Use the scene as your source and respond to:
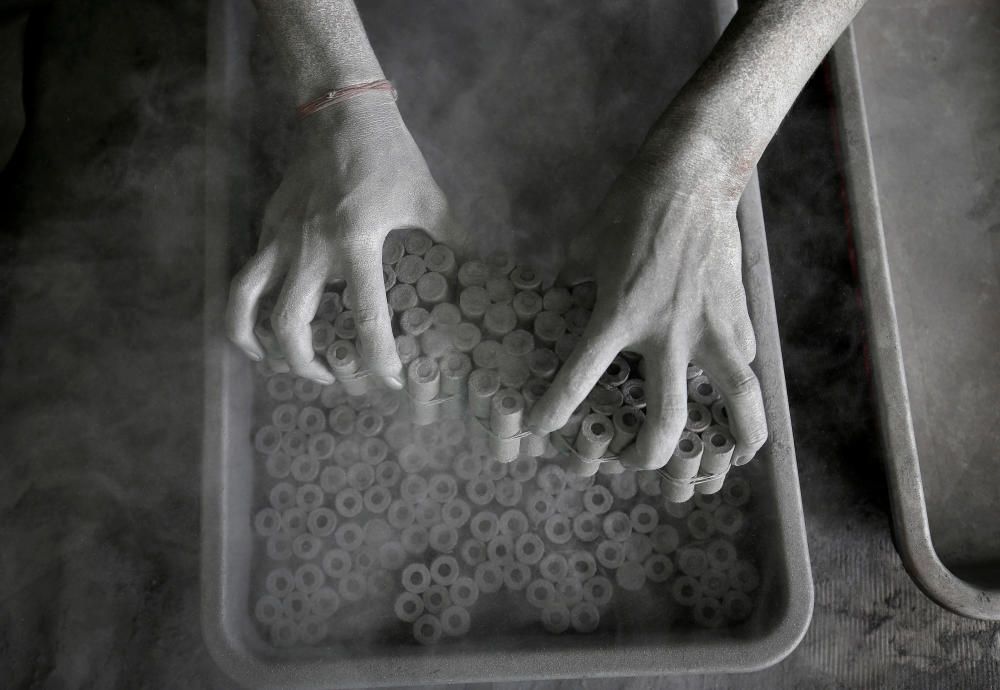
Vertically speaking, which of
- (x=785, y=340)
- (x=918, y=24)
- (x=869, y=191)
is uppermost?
(x=918, y=24)

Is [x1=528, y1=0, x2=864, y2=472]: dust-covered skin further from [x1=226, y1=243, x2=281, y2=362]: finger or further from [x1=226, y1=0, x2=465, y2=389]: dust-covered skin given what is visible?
[x1=226, y1=243, x2=281, y2=362]: finger

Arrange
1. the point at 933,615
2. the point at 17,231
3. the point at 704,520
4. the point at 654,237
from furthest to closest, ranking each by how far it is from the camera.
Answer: the point at 17,231 < the point at 933,615 < the point at 704,520 < the point at 654,237

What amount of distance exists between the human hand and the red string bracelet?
14.7 inches

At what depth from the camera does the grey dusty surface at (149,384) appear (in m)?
1.25

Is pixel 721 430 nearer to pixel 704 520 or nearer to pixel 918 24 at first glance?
pixel 704 520

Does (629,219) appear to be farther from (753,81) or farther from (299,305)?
(299,305)

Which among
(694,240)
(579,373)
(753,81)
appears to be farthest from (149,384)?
(753,81)

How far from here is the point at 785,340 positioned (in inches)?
52.4

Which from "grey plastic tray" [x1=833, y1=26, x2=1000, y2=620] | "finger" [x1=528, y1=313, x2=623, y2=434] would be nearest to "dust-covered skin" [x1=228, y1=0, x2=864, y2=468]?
"finger" [x1=528, y1=313, x2=623, y2=434]

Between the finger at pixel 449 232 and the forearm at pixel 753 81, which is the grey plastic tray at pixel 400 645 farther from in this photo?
the finger at pixel 449 232

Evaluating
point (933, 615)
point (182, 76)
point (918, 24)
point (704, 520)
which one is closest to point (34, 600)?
point (182, 76)

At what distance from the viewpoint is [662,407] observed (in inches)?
36.1

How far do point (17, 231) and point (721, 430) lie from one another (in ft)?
4.25

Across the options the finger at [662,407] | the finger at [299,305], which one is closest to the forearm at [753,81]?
the finger at [662,407]
